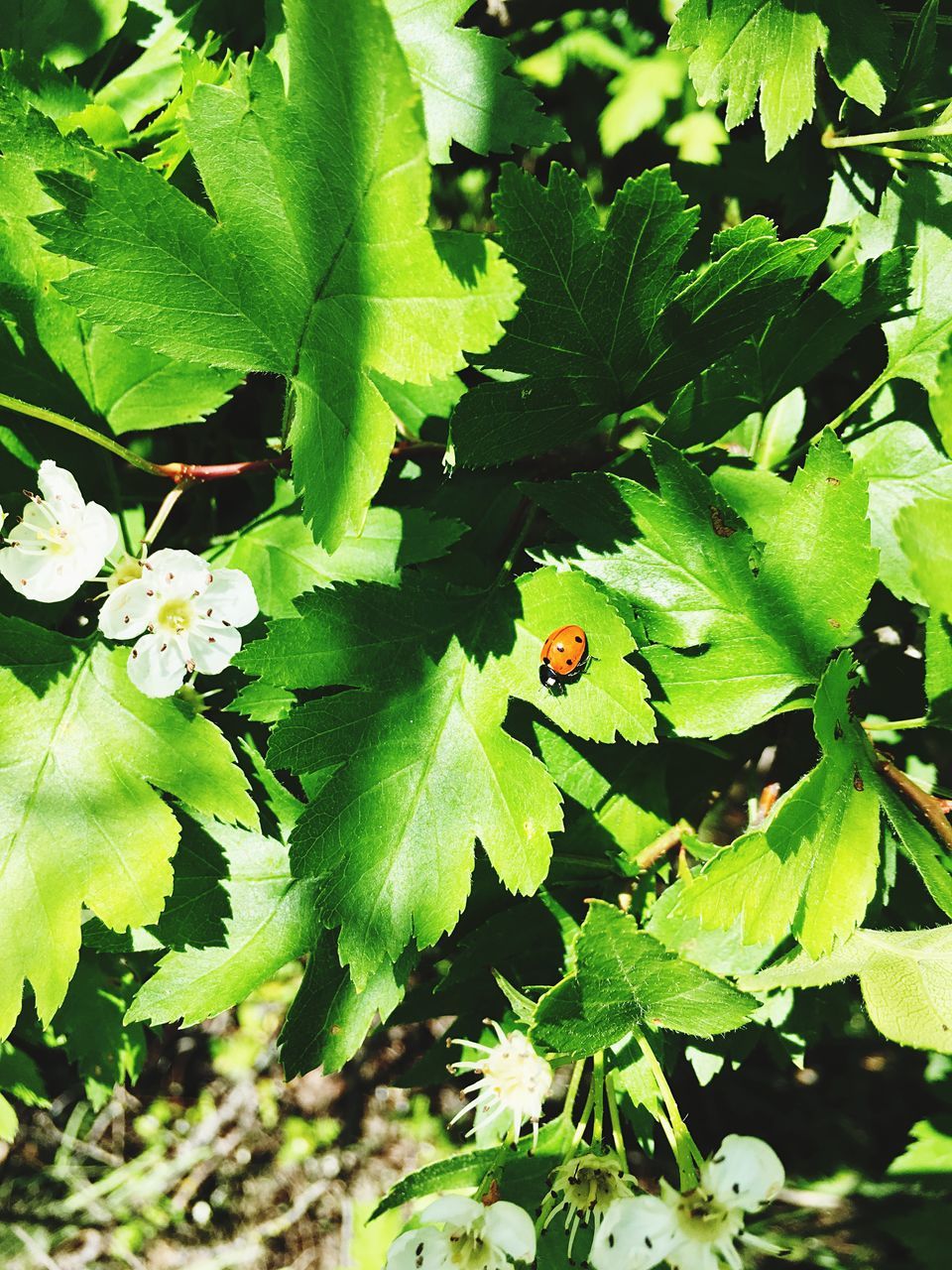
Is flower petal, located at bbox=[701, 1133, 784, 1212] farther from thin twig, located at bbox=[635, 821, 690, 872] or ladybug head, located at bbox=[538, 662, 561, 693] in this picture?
ladybug head, located at bbox=[538, 662, 561, 693]

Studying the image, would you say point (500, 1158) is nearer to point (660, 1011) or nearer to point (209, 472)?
point (660, 1011)

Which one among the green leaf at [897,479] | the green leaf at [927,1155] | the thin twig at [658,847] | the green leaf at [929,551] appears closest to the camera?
the green leaf at [929,551]

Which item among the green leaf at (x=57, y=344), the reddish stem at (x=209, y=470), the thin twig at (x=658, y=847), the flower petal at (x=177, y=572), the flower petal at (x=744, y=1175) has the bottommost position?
the thin twig at (x=658, y=847)

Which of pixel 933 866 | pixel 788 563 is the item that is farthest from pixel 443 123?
pixel 933 866

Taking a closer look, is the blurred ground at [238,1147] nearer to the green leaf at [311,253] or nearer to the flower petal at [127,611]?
the flower petal at [127,611]

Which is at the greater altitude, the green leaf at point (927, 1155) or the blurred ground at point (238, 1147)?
the green leaf at point (927, 1155)

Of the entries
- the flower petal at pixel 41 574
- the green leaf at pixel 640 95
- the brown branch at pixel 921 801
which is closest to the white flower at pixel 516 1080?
the brown branch at pixel 921 801
